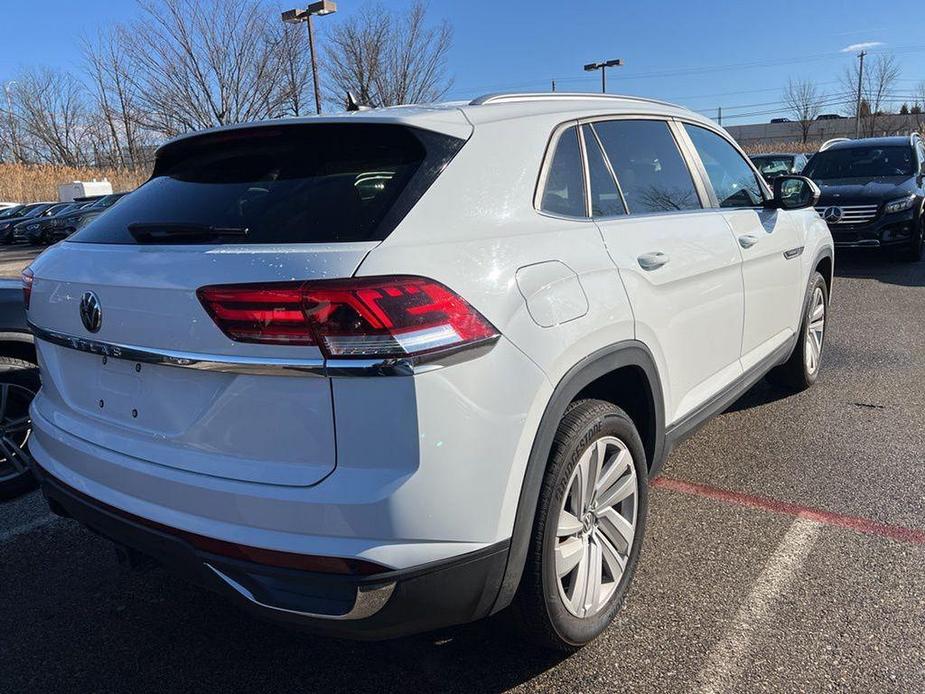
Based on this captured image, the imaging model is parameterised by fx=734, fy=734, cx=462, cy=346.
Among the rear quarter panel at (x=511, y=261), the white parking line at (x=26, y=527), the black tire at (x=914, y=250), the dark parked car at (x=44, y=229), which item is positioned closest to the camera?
the rear quarter panel at (x=511, y=261)

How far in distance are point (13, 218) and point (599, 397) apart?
101 ft

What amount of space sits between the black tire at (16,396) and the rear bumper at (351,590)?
211 centimetres

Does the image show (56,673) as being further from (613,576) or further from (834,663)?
(834,663)

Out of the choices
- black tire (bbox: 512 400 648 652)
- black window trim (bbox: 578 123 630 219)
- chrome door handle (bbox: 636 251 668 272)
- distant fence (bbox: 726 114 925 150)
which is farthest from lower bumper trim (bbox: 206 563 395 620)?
distant fence (bbox: 726 114 925 150)

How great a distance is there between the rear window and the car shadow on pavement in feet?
27.8

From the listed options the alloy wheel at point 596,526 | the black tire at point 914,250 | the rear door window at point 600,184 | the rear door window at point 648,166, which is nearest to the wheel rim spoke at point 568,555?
the alloy wheel at point 596,526

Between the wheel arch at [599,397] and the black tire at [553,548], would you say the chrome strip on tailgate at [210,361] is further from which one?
the black tire at [553,548]

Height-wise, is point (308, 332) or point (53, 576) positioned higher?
point (308, 332)

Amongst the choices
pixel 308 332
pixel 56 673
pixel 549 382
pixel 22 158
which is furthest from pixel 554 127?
pixel 22 158

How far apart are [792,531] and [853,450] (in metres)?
1.14

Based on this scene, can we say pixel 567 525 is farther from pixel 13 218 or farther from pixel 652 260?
pixel 13 218

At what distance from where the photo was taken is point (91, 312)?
2.14m

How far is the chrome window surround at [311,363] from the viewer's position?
173 cm

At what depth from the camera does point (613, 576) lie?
2.54 metres
